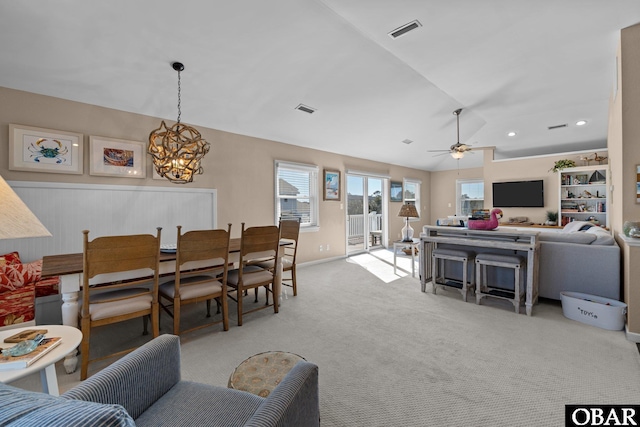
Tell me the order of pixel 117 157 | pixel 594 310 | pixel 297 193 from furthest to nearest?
1. pixel 297 193
2. pixel 117 157
3. pixel 594 310

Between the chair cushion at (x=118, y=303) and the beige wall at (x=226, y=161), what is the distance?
5.66 feet

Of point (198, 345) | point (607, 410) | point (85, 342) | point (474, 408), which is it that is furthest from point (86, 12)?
point (607, 410)

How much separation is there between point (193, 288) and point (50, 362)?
1485 millimetres

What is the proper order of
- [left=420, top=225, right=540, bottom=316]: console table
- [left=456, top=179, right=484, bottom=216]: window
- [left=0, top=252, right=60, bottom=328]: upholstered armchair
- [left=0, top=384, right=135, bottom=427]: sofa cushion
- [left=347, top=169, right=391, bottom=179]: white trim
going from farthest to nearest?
[left=456, top=179, right=484, bottom=216]: window, [left=347, top=169, right=391, bottom=179]: white trim, [left=420, top=225, right=540, bottom=316]: console table, [left=0, top=252, right=60, bottom=328]: upholstered armchair, [left=0, top=384, right=135, bottom=427]: sofa cushion

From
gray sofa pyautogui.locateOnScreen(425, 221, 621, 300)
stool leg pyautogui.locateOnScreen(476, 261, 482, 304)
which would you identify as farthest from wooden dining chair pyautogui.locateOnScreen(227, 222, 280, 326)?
gray sofa pyautogui.locateOnScreen(425, 221, 621, 300)

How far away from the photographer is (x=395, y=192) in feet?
26.2

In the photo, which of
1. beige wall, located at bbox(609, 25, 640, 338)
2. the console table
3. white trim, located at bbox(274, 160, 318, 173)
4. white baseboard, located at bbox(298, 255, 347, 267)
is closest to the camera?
beige wall, located at bbox(609, 25, 640, 338)

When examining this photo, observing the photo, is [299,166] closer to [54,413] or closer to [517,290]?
[517,290]

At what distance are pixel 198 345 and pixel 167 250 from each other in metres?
0.94

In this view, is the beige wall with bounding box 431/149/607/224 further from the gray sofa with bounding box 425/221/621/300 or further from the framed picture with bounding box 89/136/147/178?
the framed picture with bounding box 89/136/147/178

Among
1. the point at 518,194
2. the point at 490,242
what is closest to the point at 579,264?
the point at 490,242

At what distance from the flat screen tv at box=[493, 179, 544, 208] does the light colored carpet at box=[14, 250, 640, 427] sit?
171 inches

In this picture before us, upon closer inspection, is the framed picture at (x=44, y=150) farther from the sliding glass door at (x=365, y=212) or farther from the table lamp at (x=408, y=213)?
the sliding glass door at (x=365, y=212)

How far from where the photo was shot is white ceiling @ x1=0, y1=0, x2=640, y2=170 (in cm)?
255
